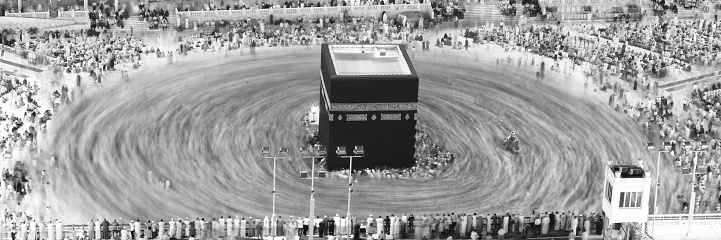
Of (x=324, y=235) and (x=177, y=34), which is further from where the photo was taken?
(x=177, y=34)

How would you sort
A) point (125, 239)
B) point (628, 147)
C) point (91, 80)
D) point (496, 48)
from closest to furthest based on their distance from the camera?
point (125, 239), point (628, 147), point (91, 80), point (496, 48)

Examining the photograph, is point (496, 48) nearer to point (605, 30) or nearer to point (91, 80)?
point (605, 30)

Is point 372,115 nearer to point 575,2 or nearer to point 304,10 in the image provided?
point 304,10

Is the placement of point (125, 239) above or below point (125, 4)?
below

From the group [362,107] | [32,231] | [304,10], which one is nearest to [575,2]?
[304,10]

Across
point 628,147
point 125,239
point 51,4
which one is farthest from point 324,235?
point 51,4

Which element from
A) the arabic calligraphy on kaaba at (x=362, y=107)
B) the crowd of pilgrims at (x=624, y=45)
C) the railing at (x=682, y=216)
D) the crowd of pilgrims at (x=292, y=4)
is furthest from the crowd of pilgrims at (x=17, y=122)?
the railing at (x=682, y=216)
